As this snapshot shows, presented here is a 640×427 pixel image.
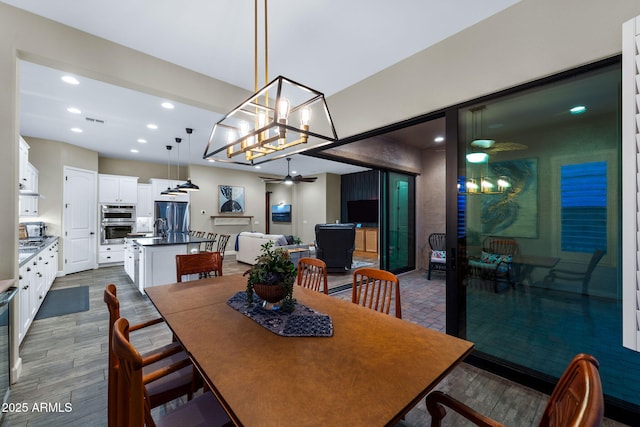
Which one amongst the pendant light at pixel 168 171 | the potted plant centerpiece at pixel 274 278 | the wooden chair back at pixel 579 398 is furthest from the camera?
the pendant light at pixel 168 171

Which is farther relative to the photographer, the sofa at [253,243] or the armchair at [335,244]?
the sofa at [253,243]

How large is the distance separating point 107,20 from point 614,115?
384 cm

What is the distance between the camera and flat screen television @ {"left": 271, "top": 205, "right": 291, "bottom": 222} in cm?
Result: 1073

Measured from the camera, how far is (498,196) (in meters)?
2.19

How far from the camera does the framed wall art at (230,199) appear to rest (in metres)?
8.42

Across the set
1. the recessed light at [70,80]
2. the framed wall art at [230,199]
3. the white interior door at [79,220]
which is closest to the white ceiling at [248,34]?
the recessed light at [70,80]

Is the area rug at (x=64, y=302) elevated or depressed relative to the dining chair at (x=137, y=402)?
depressed

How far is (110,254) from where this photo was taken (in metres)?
6.50

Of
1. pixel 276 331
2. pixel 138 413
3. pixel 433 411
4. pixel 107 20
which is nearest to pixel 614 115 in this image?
pixel 433 411

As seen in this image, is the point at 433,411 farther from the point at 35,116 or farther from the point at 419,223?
the point at 35,116

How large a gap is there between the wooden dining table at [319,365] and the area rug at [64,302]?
125 inches

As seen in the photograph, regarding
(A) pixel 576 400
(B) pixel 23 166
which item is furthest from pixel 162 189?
(A) pixel 576 400

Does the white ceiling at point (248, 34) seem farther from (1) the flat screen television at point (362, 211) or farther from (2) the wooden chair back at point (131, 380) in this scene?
(1) the flat screen television at point (362, 211)

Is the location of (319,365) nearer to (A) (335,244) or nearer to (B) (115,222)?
(A) (335,244)
